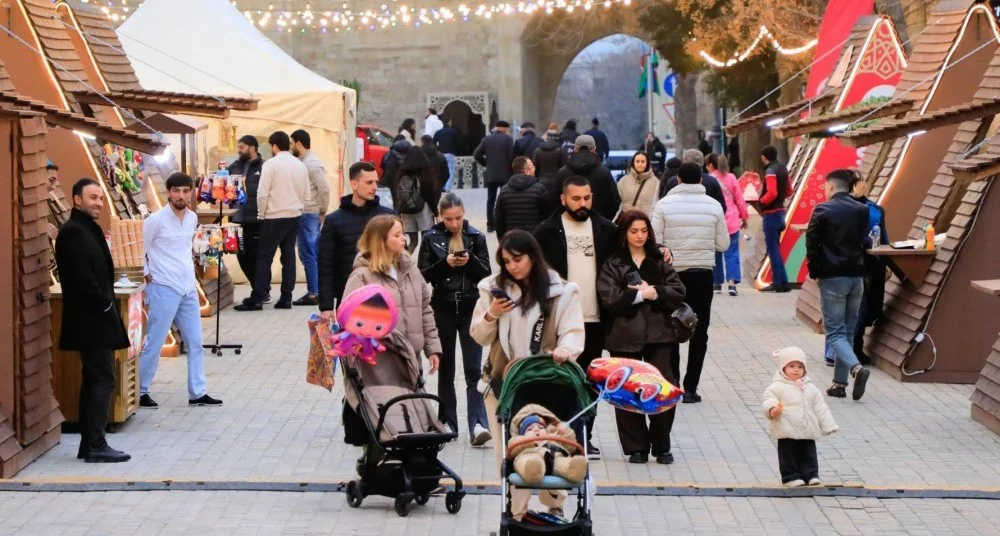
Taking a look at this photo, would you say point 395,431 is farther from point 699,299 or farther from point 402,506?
point 699,299

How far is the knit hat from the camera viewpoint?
7152mm

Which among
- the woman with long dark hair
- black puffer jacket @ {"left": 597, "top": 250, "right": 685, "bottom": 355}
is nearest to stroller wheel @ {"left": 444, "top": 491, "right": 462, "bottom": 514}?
black puffer jacket @ {"left": 597, "top": 250, "right": 685, "bottom": 355}

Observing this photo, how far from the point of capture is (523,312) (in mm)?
8062

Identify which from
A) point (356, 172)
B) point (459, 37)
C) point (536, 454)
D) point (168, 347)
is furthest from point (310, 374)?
point (459, 37)

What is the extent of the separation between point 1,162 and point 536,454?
4.17 meters

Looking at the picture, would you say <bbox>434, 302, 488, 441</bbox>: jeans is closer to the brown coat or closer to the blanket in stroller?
the brown coat

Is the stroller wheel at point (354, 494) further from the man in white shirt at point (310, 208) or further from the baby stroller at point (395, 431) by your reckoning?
the man in white shirt at point (310, 208)

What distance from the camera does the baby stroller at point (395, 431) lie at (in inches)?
325

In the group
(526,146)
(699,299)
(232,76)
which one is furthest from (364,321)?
(526,146)

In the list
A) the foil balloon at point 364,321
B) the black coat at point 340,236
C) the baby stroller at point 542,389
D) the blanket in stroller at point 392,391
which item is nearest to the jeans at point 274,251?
the black coat at point 340,236

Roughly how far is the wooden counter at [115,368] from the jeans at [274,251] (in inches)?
229

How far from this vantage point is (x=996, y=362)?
10828 millimetres

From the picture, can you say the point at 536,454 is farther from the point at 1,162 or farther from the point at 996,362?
the point at 996,362

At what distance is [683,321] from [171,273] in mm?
3643
